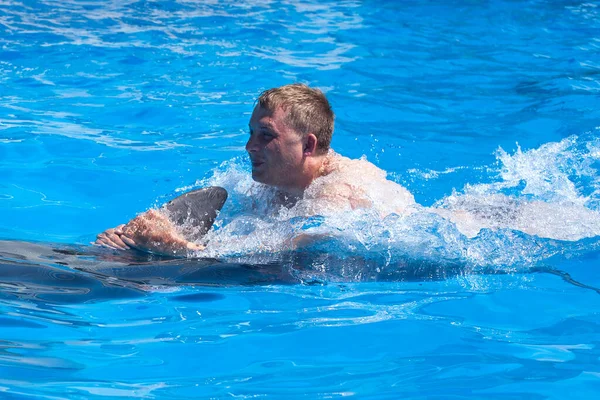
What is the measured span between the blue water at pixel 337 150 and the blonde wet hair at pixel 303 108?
2.09ft

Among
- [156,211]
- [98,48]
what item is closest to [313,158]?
[156,211]

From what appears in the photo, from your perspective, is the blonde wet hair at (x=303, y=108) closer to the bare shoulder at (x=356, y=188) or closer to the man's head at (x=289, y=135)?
the man's head at (x=289, y=135)

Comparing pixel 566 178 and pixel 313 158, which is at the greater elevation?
pixel 313 158

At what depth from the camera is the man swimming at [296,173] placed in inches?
194

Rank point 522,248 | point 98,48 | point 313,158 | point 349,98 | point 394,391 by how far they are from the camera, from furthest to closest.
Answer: point 98,48, point 349,98, point 313,158, point 522,248, point 394,391

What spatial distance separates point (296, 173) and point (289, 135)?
28cm

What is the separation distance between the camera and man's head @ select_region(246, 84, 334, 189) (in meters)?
5.20

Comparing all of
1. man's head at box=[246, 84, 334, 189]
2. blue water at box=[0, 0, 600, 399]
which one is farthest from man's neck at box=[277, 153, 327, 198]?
blue water at box=[0, 0, 600, 399]

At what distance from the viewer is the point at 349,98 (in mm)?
8852

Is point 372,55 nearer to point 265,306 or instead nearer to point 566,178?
point 566,178

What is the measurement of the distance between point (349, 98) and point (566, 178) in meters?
2.81

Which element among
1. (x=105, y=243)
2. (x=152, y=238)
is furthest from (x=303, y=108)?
(x=105, y=243)

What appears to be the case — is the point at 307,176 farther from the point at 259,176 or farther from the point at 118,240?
the point at 118,240

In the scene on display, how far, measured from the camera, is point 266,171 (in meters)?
5.26
